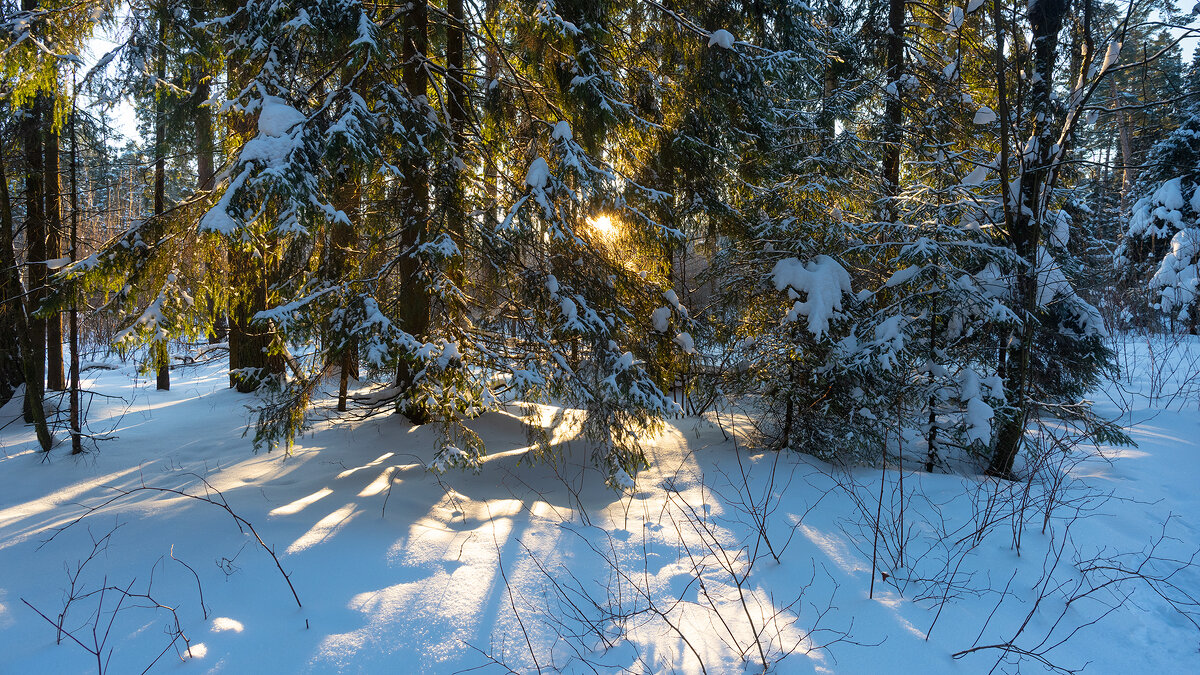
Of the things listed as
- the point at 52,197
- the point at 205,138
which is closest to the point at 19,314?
the point at 52,197

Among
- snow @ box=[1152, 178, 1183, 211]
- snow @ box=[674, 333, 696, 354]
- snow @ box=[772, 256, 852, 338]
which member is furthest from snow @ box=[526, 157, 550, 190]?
snow @ box=[1152, 178, 1183, 211]

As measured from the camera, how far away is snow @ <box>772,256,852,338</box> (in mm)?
5258

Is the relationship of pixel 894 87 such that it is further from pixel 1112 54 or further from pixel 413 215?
pixel 413 215

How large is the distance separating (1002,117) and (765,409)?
350 cm

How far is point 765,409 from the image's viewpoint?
20.5 ft

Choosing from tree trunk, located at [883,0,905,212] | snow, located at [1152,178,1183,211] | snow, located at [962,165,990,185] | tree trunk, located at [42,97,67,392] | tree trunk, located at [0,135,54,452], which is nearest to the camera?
tree trunk, located at [0,135,54,452]

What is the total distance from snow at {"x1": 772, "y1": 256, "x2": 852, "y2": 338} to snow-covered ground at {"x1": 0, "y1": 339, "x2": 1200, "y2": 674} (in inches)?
62.4

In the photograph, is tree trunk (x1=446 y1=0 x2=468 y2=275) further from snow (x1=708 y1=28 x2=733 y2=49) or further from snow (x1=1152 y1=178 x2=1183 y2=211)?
snow (x1=1152 y1=178 x2=1183 y2=211)

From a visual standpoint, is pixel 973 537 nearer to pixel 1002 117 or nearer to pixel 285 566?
pixel 1002 117

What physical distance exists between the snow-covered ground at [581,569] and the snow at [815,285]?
5.20 feet

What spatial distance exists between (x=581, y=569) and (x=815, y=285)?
354cm

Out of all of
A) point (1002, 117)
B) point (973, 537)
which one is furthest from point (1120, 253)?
point (973, 537)

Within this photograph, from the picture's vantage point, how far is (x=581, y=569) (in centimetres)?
350

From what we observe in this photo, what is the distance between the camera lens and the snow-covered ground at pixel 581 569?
263cm
